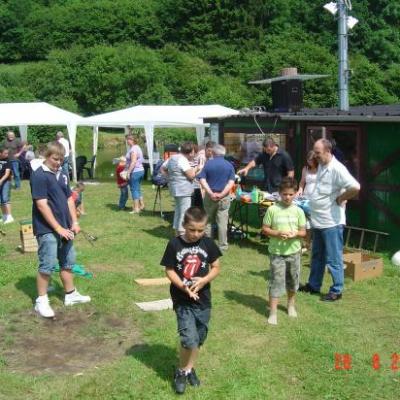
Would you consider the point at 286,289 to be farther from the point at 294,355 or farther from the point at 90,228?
the point at 90,228

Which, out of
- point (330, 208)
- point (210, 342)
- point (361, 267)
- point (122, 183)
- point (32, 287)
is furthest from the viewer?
point (122, 183)

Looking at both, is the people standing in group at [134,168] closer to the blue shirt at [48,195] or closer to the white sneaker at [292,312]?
the blue shirt at [48,195]

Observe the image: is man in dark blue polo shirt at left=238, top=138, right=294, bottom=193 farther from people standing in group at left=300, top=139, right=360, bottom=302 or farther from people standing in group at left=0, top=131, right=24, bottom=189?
people standing in group at left=0, top=131, right=24, bottom=189

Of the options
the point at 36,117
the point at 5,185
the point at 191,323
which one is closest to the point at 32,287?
the point at 191,323

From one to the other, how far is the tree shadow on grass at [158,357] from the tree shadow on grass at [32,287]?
180 cm

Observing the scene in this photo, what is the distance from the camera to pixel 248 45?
58.8m

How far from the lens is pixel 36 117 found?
19422mm

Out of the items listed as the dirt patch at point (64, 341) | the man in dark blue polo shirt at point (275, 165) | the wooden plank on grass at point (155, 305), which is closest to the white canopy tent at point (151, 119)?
the man in dark blue polo shirt at point (275, 165)

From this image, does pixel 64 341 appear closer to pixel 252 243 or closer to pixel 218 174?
pixel 218 174

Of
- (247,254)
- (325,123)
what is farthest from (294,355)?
(325,123)

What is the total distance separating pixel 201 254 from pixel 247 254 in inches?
187

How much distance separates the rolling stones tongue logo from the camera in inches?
171

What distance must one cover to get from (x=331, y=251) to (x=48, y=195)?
3.10 m

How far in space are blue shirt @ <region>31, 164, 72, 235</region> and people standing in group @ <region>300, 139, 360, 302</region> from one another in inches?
107
